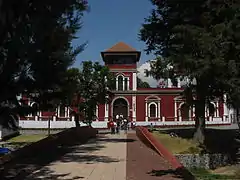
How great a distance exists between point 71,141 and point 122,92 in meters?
36.8

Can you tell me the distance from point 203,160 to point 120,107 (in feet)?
129

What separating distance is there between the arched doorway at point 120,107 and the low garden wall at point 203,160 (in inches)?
1485

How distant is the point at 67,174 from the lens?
12.7 m

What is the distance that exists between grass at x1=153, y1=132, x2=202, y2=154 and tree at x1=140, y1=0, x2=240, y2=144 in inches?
38.0

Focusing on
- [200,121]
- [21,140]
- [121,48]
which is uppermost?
[121,48]

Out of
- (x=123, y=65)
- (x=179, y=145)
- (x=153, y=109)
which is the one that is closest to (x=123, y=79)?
(x=123, y=65)

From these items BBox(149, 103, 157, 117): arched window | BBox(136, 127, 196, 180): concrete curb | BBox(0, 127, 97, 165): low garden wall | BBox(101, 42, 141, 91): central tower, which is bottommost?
BBox(136, 127, 196, 180): concrete curb

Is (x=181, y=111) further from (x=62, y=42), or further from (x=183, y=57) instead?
(x=62, y=42)

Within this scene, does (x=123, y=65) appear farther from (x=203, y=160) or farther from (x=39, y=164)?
(x=39, y=164)

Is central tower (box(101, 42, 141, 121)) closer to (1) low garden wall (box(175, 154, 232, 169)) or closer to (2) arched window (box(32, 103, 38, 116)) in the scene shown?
(1) low garden wall (box(175, 154, 232, 169))

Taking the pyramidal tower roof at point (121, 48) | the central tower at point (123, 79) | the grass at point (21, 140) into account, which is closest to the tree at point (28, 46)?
the grass at point (21, 140)

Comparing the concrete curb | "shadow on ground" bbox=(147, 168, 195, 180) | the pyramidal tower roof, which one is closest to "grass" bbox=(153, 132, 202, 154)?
the concrete curb

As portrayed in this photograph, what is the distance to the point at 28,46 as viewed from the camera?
8992mm

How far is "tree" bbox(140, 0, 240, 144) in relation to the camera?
755 inches
